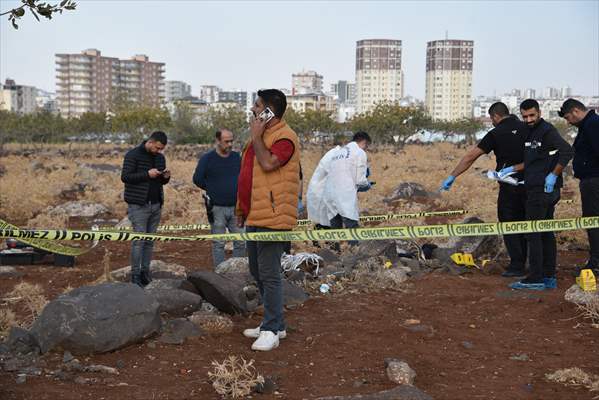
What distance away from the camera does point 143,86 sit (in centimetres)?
17812

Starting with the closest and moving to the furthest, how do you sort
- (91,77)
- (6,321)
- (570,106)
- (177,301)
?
(6,321) < (177,301) < (570,106) < (91,77)

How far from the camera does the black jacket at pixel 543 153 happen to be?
708 centimetres

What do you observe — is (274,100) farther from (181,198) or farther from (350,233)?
(181,198)

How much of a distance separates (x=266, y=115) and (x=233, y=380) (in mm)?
1851

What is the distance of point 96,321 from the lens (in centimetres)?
509

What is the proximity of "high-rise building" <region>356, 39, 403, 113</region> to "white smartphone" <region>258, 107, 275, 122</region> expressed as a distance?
160120mm

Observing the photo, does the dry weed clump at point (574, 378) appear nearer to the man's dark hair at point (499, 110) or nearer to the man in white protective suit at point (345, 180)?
the man's dark hair at point (499, 110)

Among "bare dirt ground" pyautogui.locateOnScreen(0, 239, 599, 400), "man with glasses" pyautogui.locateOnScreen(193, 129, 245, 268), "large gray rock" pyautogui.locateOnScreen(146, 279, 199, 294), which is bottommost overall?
"bare dirt ground" pyautogui.locateOnScreen(0, 239, 599, 400)

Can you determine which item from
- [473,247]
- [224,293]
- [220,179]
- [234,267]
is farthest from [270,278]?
[473,247]

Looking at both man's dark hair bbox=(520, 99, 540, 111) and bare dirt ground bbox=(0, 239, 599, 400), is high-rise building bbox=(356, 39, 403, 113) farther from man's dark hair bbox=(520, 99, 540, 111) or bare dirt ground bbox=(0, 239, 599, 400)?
bare dirt ground bbox=(0, 239, 599, 400)

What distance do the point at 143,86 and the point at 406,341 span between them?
179 meters

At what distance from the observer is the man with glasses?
7957 mm

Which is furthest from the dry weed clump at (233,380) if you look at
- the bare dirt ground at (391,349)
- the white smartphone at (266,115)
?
the white smartphone at (266,115)

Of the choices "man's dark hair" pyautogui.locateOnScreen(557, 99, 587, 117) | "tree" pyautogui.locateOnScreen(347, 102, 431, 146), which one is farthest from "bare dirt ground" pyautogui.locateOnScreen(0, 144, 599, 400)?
"tree" pyautogui.locateOnScreen(347, 102, 431, 146)
